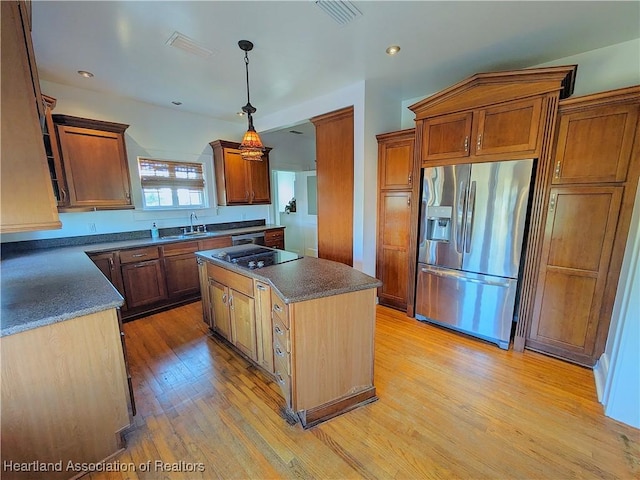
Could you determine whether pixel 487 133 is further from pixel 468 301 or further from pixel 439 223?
pixel 468 301

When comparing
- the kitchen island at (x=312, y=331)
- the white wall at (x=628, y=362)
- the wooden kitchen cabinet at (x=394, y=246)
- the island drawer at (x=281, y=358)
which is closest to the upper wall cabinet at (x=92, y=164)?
the kitchen island at (x=312, y=331)

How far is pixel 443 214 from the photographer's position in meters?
2.77

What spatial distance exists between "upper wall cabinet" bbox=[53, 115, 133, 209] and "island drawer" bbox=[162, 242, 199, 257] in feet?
2.29

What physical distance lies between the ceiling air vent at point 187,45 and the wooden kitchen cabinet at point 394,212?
1.96 m

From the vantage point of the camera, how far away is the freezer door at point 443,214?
2637 mm

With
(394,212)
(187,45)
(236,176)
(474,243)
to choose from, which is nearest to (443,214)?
(474,243)

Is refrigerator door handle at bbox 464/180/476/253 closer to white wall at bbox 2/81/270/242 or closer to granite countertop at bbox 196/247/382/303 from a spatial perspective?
granite countertop at bbox 196/247/382/303

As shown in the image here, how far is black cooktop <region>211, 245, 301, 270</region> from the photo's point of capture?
87.6 inches

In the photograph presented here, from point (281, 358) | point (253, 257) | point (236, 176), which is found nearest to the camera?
point (281, 358)

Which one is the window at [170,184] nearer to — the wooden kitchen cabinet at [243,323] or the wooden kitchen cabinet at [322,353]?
the wooden kitchen cabinet at [243,323]

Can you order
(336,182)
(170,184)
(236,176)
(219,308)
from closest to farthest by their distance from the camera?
(219,308), (336,182), (170,184), (236,176)

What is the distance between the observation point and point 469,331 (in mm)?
2746

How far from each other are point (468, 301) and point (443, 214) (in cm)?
92

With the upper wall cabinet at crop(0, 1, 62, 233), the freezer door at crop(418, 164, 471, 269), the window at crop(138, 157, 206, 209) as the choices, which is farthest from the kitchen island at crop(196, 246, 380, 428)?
the window at crop(138, 157, 206, 209)
